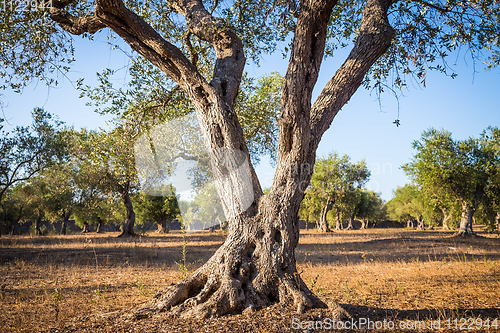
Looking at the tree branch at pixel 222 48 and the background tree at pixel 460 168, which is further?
the background tree at pixel 460 168

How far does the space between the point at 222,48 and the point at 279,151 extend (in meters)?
2.84

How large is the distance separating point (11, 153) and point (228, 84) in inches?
871

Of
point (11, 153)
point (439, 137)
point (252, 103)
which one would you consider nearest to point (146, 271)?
point (252, 103)

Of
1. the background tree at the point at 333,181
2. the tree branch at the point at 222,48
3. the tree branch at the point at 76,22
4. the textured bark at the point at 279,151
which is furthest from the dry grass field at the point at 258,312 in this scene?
the background tree at the point at 333,181

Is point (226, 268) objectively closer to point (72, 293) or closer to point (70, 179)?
point (72, 293)

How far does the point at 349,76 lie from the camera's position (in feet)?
14.9

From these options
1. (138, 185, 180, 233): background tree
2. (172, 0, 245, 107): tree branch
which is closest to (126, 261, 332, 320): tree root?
(172, 0, 245, 107): tree branch

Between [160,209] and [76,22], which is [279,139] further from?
[160,209]

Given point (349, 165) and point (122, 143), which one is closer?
point (122, 143)

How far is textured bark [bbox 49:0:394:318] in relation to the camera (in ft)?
13.2

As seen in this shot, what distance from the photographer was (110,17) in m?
4.60

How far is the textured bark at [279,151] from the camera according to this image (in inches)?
158

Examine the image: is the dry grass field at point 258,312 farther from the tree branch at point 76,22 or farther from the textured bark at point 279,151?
the tree branch at point 76,22

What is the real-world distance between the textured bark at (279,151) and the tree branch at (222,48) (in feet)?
1.21
